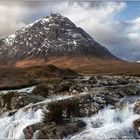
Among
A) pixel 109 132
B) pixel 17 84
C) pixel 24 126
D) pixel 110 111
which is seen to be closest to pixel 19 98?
pixel 24 126

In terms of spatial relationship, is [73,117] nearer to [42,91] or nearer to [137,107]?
[137,107]

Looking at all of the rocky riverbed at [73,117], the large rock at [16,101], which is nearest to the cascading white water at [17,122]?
the rocky riverbed at [73,117]

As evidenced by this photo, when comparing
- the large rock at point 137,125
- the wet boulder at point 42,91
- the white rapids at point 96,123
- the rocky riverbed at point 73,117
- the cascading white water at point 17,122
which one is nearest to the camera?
the white rapids at point 96,123

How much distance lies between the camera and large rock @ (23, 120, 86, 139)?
32531 mm

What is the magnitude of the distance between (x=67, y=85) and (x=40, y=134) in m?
23.5

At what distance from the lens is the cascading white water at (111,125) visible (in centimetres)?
3253

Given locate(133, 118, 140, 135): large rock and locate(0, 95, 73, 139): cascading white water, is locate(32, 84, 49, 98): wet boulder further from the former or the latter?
locate(133, 118, 140, 135): large rock

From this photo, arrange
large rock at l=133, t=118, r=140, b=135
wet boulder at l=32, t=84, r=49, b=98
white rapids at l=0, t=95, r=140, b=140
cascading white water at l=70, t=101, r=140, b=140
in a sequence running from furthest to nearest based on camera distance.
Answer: wet boulder at l=32, t=84, r=49, b=98, large rock at l=133, t=118, r=140, b=135, white rapids at l=0, t=95, r=140, b=140, cascading white water at l=70, t=101, r=140, b=140

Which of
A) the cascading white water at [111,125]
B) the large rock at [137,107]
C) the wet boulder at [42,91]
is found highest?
the wet boulder at [42,91]

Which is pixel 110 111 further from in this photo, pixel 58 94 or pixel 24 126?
pixel 58 94

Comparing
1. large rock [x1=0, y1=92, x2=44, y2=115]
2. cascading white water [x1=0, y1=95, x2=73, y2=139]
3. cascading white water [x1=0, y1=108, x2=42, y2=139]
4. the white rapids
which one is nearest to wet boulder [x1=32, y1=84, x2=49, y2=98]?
large rock [x1=0, y1=92, x2=44, y2=115]

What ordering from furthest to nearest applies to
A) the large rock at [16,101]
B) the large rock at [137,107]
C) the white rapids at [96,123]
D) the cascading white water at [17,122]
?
the large rock at [16,101] < the large rock at [137,107] < the cascading white water at [17,122] < the white rapids at [96,123]

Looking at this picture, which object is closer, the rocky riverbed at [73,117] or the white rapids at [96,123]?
the white rapids at [96,123]

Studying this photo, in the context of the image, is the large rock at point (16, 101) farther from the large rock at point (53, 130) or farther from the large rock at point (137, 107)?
the large rock at point (137, 107)
